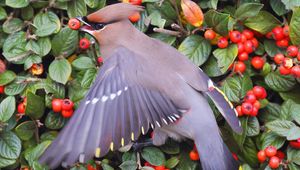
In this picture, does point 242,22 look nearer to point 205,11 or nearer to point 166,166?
point 205,11

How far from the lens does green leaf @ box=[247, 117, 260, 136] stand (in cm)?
314

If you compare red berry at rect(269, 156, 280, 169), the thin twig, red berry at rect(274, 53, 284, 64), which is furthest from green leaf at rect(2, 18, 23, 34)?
red berry at rect(269, 156, 280, 169)

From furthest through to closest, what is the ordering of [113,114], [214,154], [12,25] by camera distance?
[12,25], [214,154], [113,114]

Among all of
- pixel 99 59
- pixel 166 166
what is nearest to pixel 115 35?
pixel 99 59

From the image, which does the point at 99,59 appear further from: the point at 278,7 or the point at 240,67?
the point at 278,7

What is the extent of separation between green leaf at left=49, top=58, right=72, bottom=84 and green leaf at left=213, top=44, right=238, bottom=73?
26.4 inches

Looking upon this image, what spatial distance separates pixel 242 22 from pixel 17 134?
1145 mm

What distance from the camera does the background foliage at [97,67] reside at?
315cm

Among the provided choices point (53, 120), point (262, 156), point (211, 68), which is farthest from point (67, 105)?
point (262, 156)

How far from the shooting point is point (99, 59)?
3301 mm

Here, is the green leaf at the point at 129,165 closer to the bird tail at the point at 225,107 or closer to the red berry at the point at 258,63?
the bird tail at the point at 225,107

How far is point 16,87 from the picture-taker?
3.27 meters

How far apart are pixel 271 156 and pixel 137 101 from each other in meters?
0.65

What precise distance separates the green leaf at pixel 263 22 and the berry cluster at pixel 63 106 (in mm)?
891
